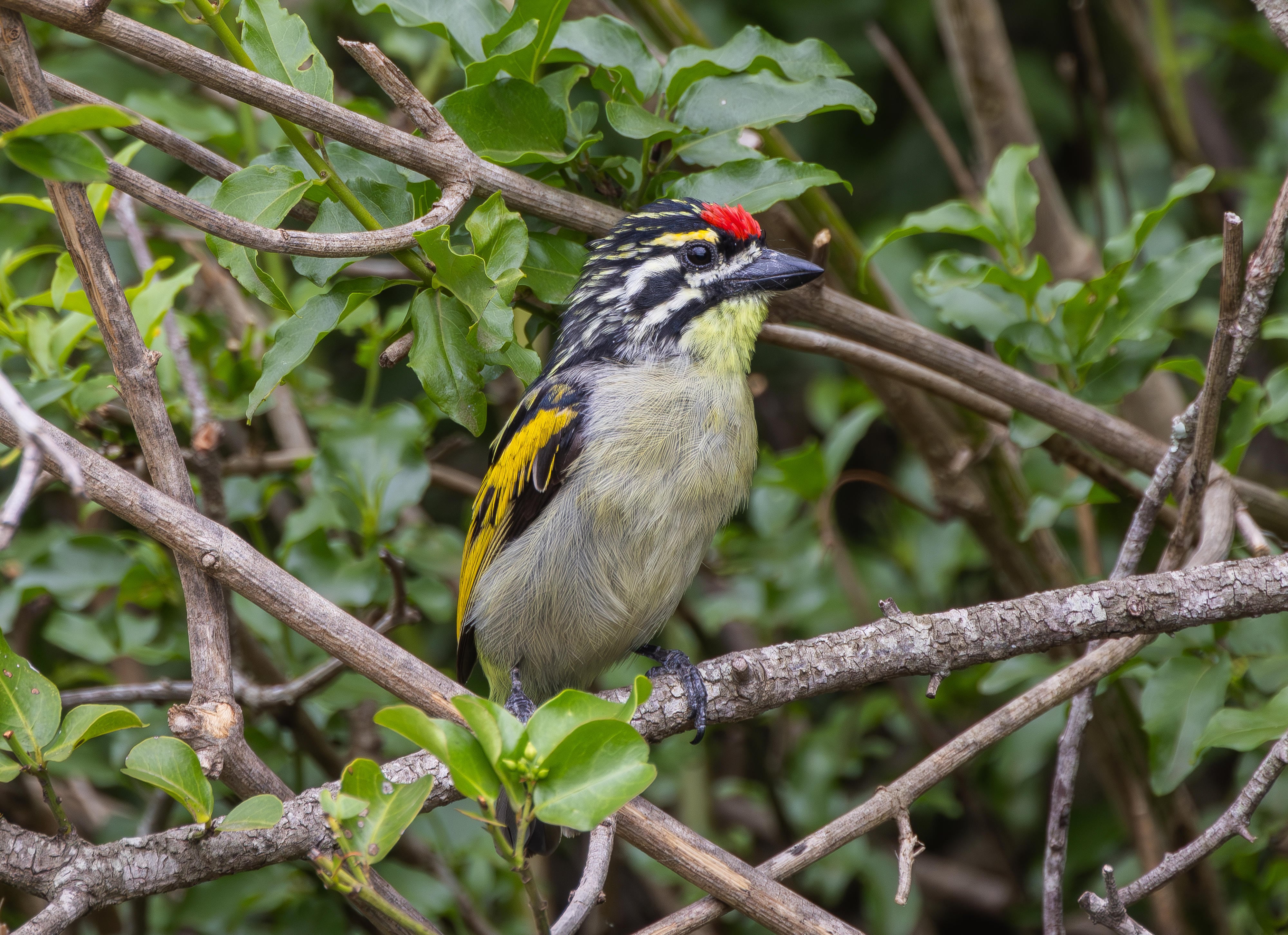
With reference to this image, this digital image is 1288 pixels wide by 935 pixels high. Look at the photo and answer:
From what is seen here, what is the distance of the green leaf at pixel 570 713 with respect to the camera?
1565 mm

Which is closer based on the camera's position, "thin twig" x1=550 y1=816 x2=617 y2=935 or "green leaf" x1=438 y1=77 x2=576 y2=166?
"thin twig" x1=550 y1=816 x2=617 y2=935

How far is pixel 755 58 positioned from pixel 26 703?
6.36 feet

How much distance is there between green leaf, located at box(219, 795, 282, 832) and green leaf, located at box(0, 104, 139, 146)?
1025mm

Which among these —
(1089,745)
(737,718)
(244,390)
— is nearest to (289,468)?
(244,390)

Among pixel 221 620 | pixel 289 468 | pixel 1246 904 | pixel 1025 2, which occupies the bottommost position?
pixel 1246 904

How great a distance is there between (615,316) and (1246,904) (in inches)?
95.9

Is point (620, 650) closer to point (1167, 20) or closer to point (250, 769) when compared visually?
point (250, 769)

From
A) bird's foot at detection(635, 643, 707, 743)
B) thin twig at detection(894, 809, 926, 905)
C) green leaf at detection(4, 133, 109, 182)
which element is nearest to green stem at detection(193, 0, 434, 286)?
green leaf at detection(4, 133, 109, 182)

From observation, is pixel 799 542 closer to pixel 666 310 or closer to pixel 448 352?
pixel 666 310

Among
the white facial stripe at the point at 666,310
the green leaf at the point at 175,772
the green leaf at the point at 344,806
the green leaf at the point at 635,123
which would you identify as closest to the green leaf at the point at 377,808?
the green leaf at the point at 344,806

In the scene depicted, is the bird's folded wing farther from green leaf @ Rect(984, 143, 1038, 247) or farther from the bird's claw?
green leaf @ Rect(984, 143, 1038, 247)

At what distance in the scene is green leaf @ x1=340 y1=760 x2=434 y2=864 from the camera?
1586 millimetres

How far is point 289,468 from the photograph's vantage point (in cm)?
355

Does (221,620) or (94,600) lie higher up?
(94,600)
